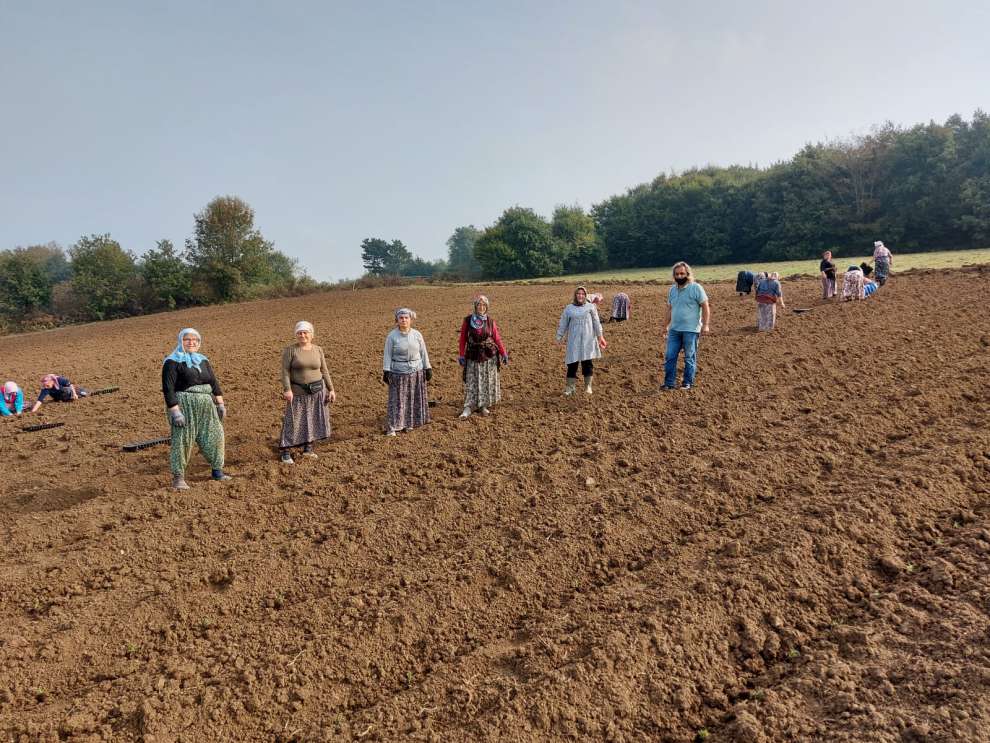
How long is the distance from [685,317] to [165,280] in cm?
4364

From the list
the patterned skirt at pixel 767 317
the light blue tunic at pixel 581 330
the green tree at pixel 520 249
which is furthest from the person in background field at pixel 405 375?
the green tree at pixel 520 249

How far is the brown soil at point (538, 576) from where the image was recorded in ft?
10.3

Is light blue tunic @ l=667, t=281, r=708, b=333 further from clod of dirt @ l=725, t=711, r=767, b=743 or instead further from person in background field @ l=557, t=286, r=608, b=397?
clod of dirt @ l=725, t=711, r=767, b=743

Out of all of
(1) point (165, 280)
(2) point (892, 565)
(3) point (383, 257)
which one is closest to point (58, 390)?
(2) point (892, 565)

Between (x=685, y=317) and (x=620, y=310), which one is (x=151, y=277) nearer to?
(x=620, y=310)

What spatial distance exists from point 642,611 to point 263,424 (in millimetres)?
6934

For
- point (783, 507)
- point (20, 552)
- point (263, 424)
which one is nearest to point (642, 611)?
point (783, 507)

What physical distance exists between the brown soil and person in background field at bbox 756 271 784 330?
14.7 ft

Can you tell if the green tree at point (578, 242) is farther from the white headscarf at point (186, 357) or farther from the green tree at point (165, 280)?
the white headscarf at point (186, 357)

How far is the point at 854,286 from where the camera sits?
15.9 metres

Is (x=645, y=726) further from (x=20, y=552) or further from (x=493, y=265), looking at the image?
(x=493, y=265)

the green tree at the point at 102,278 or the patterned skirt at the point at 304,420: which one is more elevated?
the green tree at the point at 102,278

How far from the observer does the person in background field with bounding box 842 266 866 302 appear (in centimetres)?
1577

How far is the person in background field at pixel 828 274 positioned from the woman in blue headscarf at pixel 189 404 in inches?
612
